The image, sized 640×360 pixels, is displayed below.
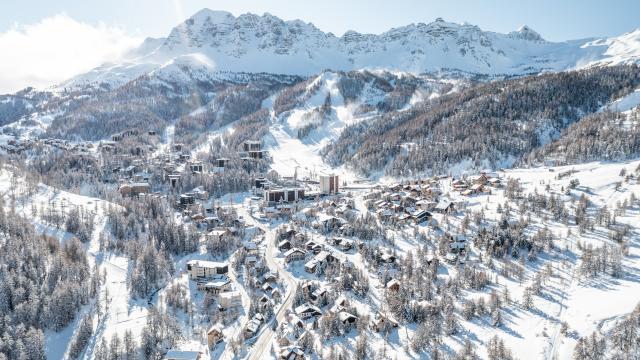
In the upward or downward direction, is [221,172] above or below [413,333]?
above

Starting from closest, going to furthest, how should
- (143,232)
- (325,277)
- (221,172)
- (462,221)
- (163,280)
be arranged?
(325,277)
(163,280)
(462,221)
(143,232)
(221,172)

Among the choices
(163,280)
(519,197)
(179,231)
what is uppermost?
(519,197)

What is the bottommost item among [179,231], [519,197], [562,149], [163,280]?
[163,280]

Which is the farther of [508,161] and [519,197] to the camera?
[508,161]

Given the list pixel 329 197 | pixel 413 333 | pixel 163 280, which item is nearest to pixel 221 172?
pixel 329 197

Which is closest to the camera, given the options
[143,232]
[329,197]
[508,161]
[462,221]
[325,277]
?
[325,277]

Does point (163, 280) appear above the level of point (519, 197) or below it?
below

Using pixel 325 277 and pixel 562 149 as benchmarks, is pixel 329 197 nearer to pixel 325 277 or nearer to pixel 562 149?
pixel 325 277

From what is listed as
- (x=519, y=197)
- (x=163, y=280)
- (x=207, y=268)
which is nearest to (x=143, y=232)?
(x=163, y=280)

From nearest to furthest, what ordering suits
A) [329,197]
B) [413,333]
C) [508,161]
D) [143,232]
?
[413,333] → [143,232] → [329,197] → [508,161]

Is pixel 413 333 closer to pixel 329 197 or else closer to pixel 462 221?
pixel 462 221
